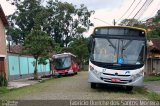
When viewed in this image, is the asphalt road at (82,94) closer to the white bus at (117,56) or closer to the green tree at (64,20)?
the white bus at (117,56)

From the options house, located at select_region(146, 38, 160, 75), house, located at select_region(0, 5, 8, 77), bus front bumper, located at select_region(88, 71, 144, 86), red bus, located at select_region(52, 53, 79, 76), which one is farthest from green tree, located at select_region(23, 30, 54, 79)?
bus front bumper, located at select_region(88, 71, 144, 86)

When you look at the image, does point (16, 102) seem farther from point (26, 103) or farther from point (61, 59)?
point (61, 59)

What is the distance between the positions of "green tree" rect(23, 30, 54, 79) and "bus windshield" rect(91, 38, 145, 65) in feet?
70.0

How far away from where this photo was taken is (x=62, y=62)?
47.6 meters

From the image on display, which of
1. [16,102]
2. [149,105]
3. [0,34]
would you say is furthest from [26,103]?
[0,34]

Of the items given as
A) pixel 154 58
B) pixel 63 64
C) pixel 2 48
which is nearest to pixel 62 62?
pixel 63 64

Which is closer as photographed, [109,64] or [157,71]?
[109,64]

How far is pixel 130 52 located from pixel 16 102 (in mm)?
7542

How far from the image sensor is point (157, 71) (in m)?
40.8

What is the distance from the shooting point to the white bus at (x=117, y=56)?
19.6 metres

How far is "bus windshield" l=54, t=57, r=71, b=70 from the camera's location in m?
47.5

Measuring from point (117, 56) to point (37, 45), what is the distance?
874 inches

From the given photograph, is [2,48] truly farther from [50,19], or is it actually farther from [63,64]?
[50,19]

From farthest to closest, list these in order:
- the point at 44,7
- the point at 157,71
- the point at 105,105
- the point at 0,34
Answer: the point at 44,7, the point at 157,71, the point at 0,34, the point at 105,105
